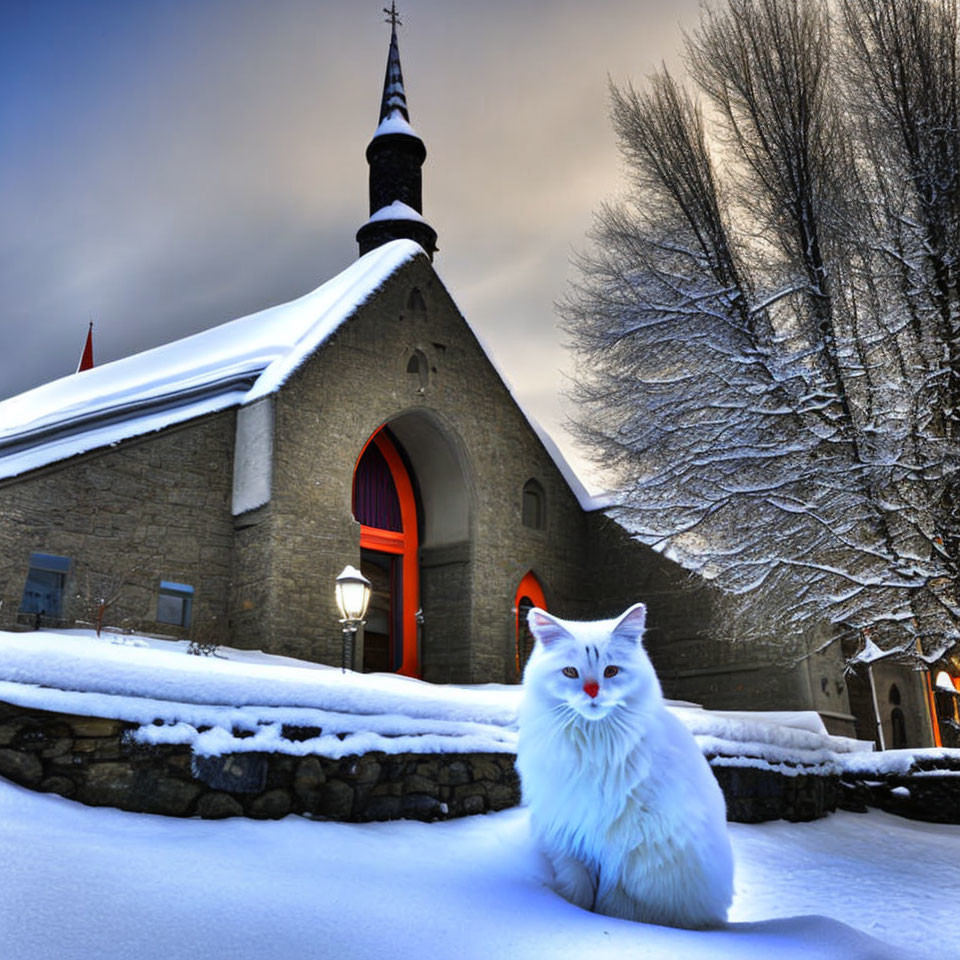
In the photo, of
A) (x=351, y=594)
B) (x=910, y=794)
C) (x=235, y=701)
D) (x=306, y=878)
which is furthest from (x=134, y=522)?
(x=910, y=794)

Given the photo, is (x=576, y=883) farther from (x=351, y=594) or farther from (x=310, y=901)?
(x=351, y=594)

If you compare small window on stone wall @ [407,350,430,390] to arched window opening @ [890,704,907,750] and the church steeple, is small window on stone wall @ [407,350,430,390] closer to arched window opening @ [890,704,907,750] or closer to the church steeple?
the church steeple

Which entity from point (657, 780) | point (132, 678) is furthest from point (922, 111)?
point (132, 678)

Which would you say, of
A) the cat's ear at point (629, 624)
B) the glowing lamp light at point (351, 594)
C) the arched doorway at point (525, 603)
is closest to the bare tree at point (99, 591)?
the glowing lamp light at point (351, 594)

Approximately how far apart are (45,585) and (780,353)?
1078cm

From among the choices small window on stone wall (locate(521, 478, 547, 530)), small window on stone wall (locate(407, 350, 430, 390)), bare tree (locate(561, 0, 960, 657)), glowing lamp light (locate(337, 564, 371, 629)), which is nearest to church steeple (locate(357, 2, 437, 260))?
small window on stone wall (locate(407, 350, 430, 390))

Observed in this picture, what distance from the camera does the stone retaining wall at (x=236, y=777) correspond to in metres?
4.54

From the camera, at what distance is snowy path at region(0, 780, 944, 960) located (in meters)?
3.13

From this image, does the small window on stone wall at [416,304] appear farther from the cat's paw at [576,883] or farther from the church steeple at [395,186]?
the cat's paw at [576,883]

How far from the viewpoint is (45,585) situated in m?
13.4

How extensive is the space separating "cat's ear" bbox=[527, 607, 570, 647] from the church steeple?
894 inches

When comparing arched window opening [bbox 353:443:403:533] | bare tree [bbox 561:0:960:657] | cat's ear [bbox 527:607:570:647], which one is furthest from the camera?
arched window opening [bbox 353:443:403:533]

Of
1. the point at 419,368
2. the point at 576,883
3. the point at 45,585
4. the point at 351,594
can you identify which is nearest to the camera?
the point at 576,883

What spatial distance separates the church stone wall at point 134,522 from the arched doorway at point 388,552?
3520 mm
